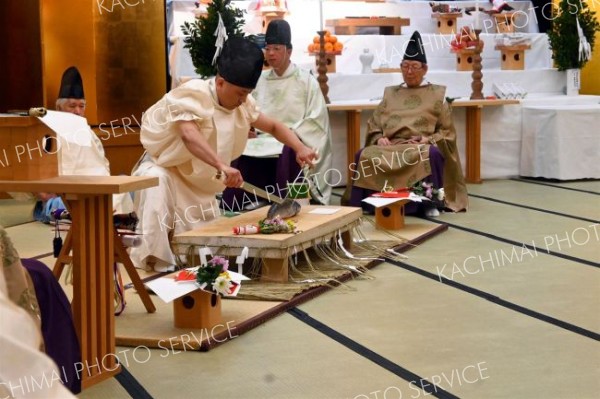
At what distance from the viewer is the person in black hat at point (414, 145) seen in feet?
22.2

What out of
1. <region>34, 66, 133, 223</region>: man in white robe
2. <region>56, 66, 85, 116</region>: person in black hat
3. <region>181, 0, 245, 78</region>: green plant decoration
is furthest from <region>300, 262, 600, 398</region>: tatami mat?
<region>181, 0, 245, 78</region>: green plant decoration

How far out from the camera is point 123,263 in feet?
12.9

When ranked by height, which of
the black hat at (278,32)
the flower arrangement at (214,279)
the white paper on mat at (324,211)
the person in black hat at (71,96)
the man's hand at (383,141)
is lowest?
the flower arrangement at (214,279)

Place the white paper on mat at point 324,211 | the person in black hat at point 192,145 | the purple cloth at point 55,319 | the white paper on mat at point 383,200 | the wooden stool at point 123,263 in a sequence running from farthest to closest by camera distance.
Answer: the white paper on mat at point 383,200, the white paper on mat at point 324,211, the person in black hat at point 192,145, the wooden stool at point 123,263, the purple cloth at point 55,319

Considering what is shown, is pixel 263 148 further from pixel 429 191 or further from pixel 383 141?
pixel 429 191

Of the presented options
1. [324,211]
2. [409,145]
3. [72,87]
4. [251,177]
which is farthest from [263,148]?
[324,211]

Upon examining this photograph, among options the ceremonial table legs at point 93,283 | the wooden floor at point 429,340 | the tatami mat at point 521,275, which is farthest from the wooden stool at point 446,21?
the ceremonial table legs at point 93,283

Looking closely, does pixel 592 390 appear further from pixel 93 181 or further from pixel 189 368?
pixel 93 181

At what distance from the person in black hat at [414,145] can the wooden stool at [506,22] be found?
299cm

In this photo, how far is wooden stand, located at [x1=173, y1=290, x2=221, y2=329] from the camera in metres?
3.78

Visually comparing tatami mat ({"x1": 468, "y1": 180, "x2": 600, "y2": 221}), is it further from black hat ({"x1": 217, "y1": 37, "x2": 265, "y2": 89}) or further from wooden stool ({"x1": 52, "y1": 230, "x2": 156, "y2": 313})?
wooden stool ({"x1": 52, "y1": 230, "x2": 156, "y2": 313})

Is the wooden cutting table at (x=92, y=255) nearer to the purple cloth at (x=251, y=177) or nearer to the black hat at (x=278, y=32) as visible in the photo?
the black hat at (x=278, y=32)

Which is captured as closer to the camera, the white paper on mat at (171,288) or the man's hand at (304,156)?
the white paper on mat at (171,288)

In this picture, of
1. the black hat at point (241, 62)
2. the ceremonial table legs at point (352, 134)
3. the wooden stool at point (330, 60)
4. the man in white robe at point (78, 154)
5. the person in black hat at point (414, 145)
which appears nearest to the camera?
the black hat at point (241, 62)
